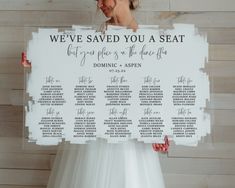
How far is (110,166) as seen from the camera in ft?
2.25

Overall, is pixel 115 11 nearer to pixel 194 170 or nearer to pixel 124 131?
pixel 124 131

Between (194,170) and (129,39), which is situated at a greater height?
(129,39)

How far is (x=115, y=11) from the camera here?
0.70 metres

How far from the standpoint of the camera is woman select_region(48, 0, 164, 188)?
2.23ft

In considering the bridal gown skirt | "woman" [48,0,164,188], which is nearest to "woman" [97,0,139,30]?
"woman" [48,0,164,188]

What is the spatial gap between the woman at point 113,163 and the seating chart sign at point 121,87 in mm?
21

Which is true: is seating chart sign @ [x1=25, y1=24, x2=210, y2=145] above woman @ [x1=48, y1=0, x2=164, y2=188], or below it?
above

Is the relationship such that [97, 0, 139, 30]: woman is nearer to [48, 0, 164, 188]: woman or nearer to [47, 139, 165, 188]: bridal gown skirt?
[48, 0, 164, 188]: woman

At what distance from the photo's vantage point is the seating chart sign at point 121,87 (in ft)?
2.29

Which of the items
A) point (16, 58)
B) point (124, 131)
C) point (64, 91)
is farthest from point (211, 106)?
point (16, 58)

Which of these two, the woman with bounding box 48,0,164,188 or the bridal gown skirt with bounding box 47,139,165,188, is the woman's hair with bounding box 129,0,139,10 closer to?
the woman with bounding box 48,0,164,188

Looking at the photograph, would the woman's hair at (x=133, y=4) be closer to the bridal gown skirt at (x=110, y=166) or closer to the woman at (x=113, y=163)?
the woman at (x=113, y=163)

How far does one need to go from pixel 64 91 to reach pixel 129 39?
162mm

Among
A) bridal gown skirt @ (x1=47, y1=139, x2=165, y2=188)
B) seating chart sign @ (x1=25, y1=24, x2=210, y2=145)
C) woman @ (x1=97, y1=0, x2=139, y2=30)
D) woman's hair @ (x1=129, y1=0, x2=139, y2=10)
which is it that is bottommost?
bridal gown skirt @ (x1=47, y1=139, x2=165, y2=188)
